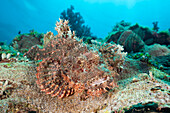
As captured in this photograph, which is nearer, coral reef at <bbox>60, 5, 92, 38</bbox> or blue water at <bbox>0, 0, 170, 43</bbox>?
coral reef at <bbox>60, 5, 92, 38</bbox>

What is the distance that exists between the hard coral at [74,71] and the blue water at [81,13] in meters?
85.5

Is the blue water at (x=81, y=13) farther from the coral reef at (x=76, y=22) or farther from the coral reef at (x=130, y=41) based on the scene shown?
the coral reef at (x=130, y=41)

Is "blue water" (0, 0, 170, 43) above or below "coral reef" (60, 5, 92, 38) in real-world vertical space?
above

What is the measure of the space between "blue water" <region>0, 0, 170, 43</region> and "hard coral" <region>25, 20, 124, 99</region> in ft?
281

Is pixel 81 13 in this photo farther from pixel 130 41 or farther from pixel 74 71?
pixel 74 71

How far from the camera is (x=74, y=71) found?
273 cm

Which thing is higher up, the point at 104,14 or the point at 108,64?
the point at 104,14

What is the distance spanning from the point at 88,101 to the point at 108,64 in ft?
3.42

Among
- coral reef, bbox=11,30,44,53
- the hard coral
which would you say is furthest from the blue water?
the hard coral

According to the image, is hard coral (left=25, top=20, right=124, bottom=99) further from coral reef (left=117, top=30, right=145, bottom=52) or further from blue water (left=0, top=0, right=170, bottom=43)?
blue water (left=0, top=0, right=170, bottom=43)

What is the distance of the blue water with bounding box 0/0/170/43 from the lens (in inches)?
3509

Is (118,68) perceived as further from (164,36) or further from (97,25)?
(97,25)

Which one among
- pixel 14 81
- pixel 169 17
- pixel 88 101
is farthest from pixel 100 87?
pixel 169 17

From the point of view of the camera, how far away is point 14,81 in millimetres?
3096
